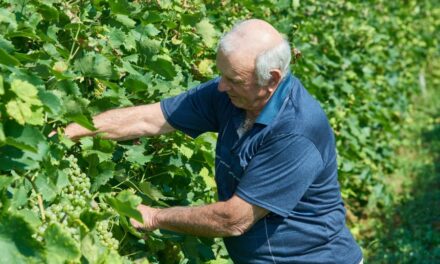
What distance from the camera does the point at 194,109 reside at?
390cm

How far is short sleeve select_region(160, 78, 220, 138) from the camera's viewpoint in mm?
3879

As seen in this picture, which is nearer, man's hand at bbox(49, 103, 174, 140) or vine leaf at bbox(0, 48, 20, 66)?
vine leaf at bbox(0, 48, 20, 66)

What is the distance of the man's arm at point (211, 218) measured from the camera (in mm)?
3465

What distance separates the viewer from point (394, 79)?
29.4 feet

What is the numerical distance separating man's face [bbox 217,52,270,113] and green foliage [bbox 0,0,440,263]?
46 cm

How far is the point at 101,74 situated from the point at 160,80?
0.64 meters

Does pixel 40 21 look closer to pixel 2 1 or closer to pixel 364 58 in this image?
pixel 2 1

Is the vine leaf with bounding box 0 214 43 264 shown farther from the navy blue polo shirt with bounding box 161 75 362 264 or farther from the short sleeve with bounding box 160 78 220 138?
the short sleeve with bounding box 160 78 220 138

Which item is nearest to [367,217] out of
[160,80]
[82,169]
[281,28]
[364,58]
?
[364,58]

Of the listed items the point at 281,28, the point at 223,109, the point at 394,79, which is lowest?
the point at 394,79

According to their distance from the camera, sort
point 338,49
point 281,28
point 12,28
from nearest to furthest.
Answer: point 12,28, point 281,28, point 338,49

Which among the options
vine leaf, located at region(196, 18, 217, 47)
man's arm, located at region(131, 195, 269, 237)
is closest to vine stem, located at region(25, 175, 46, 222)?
man's arm, located at region(131, 195, 269, 237)

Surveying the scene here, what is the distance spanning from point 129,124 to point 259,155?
658 mm

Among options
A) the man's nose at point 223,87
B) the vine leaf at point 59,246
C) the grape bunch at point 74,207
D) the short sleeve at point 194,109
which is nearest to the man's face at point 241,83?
the man's nose at point 223,87
